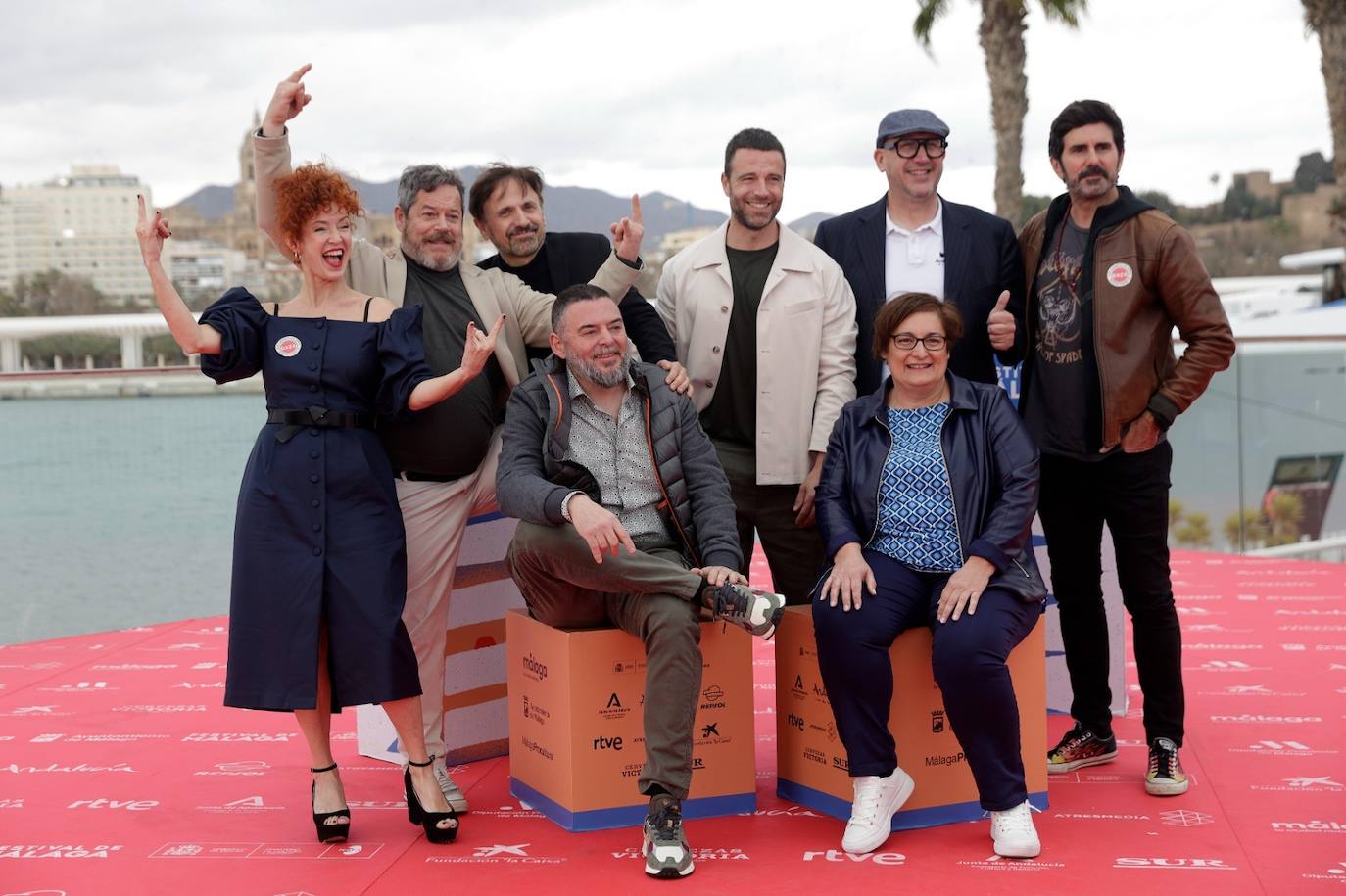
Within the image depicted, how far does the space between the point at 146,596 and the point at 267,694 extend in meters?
3.93

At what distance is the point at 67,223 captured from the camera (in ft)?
132

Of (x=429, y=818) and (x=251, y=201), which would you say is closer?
(x=429, y=818)

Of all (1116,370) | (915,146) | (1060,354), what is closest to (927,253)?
(915,146)

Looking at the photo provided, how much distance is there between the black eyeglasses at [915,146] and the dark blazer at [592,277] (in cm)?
81

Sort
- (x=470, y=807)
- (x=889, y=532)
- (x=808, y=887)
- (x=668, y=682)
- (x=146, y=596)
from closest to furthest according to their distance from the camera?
(x=808, y=887) → (x=668, y=682) → (x=889, y=532) → (x=470, y=807) → (x=146, y=596)

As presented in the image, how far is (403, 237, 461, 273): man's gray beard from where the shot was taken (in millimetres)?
3424

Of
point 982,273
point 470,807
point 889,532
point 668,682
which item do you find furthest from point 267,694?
point 982,273

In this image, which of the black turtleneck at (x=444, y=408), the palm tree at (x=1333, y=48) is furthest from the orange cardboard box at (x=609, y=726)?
the palm tree at (x=1333, y=48)

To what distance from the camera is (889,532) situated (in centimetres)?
319

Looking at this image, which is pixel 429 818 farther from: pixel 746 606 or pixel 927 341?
pixel 927 341

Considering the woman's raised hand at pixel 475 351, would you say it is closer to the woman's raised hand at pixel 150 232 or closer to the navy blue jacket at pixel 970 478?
the woman's raised hand at pixel 150 232

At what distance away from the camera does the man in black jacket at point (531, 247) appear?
3.67 m

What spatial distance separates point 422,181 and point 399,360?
531mm

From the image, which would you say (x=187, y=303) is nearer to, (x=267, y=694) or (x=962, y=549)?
(x=267, y=694)
